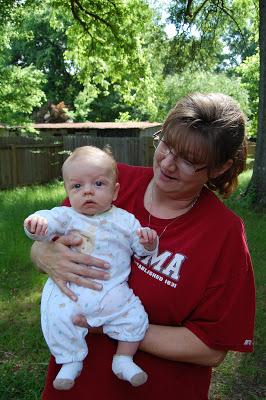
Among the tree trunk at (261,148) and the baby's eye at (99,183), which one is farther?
the tree trunk at (261,148)

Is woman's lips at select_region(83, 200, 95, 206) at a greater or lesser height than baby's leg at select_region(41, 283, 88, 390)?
greater

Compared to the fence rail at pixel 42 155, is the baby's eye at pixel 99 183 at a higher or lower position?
higher

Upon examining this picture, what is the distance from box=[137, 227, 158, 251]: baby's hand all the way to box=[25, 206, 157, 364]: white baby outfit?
5cm

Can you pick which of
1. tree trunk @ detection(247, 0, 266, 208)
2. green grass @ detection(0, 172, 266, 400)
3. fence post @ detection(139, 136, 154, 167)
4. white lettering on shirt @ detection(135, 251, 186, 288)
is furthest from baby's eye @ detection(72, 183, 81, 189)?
fence post @ detection(139, 136, 154, 167)

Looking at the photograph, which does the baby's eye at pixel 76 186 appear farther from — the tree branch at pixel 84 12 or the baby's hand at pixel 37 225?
the tree branch at pixel 84 12

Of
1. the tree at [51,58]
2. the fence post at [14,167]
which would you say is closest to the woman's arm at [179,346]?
the fence post at [14,167]

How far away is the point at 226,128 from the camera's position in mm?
1904

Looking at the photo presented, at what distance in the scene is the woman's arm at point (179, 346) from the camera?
1792 millimetres

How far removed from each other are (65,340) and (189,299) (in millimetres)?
526

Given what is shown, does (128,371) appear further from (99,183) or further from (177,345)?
(99,183)

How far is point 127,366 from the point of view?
5.82 feet

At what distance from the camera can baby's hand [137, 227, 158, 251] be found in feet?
5.97

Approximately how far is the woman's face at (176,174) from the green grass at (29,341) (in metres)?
2.40

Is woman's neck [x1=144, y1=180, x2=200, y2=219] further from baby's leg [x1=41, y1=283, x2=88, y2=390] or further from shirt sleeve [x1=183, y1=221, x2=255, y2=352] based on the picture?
baby's leg [x1=41, y1=283, x2=88, y2=390]
